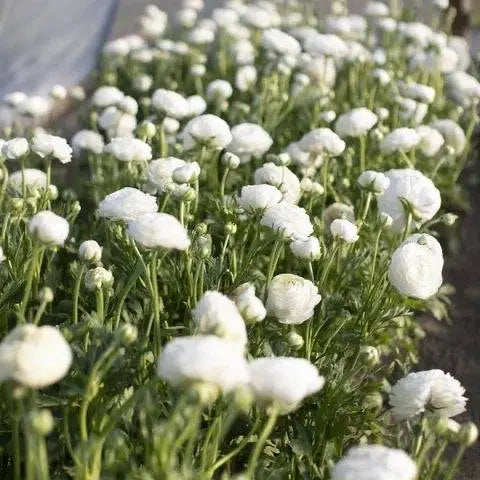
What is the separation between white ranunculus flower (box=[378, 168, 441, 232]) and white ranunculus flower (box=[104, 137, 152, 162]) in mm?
441

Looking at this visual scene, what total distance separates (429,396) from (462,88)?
150 centimetres

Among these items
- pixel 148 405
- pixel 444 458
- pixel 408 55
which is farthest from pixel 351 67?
pixel 148 405

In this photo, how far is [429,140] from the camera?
200 cm

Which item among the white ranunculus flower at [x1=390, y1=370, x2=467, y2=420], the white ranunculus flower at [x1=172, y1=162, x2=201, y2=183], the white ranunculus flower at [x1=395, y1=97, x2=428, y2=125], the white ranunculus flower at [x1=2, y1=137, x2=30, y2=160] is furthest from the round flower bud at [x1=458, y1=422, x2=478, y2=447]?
the white ranunculus flower at [x1=395, y1=97, x2=428, y2=125]

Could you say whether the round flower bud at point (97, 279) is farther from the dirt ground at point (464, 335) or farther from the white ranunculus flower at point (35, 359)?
the dirt ground at point (464, 335)

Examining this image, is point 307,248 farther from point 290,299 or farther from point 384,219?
point 384,219

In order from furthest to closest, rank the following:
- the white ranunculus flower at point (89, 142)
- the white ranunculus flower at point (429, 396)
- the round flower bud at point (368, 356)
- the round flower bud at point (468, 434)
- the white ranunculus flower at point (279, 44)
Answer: the white ranunculus flower at point (279, 44), the white ranunculus flower at point (89, 142), the round flower bud at point (368, 356), the white ranunculus flower at point (429, 396), the round flower bud at point (468, 434)

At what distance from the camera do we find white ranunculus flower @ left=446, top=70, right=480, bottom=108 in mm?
2291

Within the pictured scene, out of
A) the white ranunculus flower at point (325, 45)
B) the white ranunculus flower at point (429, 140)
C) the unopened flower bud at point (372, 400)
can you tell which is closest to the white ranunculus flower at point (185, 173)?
the unopened flower bud at point (372, 400)

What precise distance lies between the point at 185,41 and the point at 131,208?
79.1 inches

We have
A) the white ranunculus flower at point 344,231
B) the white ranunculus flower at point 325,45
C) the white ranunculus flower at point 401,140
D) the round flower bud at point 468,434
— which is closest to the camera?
the round flower bud at point 468,434

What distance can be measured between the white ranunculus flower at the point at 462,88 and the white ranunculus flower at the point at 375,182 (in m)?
0.93

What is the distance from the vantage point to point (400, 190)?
1.40 metres

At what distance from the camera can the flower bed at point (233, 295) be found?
0.81 meters
